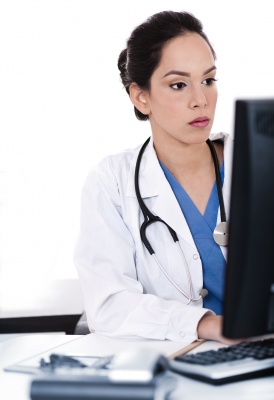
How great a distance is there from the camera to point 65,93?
8.67ft

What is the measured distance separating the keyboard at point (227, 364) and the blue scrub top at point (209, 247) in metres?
0.62

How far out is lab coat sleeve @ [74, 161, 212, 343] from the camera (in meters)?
1.32

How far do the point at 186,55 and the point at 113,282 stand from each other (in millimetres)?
659

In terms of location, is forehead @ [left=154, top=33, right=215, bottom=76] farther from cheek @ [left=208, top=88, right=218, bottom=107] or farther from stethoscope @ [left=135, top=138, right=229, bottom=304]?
stethoscope @ [left=135, top=138, right=229, bottom=304]

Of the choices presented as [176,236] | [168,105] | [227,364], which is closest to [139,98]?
[168,105]

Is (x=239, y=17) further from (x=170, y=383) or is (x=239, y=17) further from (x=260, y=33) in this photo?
(x=170, y=383)

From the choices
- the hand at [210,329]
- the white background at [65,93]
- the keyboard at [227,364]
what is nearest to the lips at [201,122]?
the hand at [210,329]

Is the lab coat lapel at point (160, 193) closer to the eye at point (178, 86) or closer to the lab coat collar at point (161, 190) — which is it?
the lab coat collar at point (161, 190)

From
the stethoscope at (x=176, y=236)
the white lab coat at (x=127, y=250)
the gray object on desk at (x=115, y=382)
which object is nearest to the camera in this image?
the gray object on desk at (x=115, y=382)

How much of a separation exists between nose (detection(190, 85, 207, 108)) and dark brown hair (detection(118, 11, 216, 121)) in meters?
0.17

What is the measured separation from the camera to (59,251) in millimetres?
2689

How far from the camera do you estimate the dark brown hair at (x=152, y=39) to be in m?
1.71

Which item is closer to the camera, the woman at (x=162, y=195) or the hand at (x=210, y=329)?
the hand at (x=210, y=329)

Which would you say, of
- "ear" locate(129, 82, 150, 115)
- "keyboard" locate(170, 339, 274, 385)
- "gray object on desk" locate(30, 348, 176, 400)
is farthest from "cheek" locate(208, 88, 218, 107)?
"gray object on desk" locate(30, 348, 176, 400)
